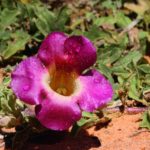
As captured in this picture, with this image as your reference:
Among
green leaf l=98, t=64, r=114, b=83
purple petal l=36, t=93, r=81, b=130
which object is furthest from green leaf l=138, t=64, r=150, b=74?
purple petal l=36, t=93, r=81, b=130

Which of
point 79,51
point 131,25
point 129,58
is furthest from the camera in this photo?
point 131,25

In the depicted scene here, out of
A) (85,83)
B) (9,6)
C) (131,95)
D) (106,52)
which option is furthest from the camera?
(9,6)

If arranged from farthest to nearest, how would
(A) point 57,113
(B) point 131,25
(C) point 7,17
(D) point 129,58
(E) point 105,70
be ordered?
(B) point 131,25 → (C) point 7,17 → (D) point 129,58 → (E) point 105,70 → (A) point 57,113

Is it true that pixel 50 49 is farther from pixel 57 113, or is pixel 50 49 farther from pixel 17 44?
pixel 17 44

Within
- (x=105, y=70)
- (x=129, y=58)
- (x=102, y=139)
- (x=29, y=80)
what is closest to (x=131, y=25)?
(x=129, y=58)

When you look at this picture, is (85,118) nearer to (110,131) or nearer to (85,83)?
(110,131)

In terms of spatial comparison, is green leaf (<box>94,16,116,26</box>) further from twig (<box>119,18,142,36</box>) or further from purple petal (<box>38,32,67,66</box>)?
purple petal (<box>38,32,67,66</box>)

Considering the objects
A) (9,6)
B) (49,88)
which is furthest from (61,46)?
(9,6)

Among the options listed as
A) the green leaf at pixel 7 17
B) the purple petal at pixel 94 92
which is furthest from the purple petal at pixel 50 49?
the green leaf at pixel 7 17

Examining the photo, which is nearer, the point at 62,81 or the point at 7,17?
the point at 62,81
